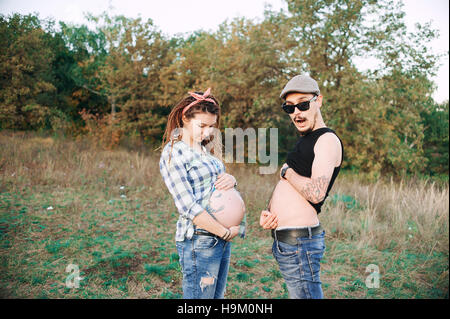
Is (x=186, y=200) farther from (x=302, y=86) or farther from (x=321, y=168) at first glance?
(x=302, y=86)

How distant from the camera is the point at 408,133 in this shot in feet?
29.4

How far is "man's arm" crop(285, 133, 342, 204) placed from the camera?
1.75m

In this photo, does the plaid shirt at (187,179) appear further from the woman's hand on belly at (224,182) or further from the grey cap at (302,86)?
the grey cap at (302,86)

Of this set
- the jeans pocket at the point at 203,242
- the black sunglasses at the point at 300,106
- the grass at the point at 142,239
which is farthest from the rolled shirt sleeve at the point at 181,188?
the grass at the point at 142,239

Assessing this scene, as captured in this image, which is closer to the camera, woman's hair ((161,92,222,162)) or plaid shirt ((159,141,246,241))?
plaid shirt ((159,141,246,241))

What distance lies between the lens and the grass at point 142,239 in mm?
3498

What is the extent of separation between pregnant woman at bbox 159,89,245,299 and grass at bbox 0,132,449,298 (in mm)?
1659

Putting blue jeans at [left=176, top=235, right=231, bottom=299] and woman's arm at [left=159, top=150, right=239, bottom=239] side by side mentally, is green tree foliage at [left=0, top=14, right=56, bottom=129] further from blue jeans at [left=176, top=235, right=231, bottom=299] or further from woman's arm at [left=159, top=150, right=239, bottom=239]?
blue jeans at [left=176, top=235, right=231, bottom=299]

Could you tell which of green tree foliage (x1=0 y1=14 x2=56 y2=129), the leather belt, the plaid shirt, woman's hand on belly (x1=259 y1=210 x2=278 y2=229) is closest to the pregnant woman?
the plaid shirt

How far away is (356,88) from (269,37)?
10.7ft

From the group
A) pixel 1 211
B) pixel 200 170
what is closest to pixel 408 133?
pixel 200 170

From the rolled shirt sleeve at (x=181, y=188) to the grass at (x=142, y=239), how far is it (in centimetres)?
195

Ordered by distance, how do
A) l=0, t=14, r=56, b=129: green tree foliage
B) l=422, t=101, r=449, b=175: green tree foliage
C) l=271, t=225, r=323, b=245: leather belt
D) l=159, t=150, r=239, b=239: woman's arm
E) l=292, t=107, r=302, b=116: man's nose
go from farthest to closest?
l=422, t=101, r=449, b=175: green tree foliage, l=0, t=14, r=56, b=129: green tree foliage, l=292, t=107, r=302, b=116: man's nose, l=271, t=225, r=323, b=245: leather belt, l=159, t=150, r=239, b=239: woman's arm
